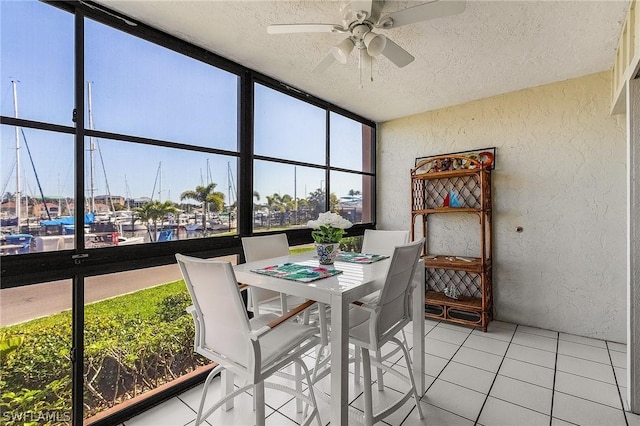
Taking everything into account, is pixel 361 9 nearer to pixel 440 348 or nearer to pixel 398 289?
pixel 398 289

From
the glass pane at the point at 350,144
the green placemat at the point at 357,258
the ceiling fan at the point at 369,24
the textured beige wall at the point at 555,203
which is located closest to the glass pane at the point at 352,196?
the glass pane at the point at 350,144

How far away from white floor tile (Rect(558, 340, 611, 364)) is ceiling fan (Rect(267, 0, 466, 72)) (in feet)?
9.35

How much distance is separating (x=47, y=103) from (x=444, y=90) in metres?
3.25

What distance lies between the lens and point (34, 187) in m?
1.57

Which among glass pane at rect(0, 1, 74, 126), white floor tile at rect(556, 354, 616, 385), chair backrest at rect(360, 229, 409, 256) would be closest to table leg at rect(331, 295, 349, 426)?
chair backrest at rect(360, 229, 409, 256)

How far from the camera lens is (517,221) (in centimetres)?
325

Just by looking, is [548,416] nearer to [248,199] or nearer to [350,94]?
[248,199]

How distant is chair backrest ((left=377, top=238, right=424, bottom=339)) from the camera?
5.02 ft

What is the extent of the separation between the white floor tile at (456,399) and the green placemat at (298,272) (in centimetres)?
115

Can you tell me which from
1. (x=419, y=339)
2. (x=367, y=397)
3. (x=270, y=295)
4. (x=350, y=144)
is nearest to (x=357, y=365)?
(x=419, y=339)

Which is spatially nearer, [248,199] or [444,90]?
[248,199]

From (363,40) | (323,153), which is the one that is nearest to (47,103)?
(363,40)

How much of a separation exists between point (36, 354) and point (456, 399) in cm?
252

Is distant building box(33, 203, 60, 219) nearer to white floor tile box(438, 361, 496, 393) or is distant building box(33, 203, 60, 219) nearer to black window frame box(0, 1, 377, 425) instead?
black window frame box(0, 1, 377, 425)
